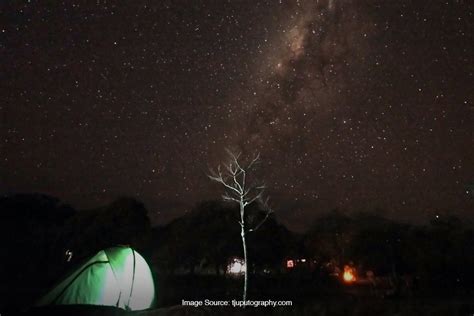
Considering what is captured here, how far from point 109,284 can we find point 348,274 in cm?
2868

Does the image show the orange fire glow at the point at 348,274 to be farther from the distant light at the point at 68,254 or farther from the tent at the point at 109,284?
the tent at the point at 109,284

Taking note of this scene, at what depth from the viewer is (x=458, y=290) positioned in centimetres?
2988

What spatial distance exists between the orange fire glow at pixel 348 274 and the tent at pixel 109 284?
2587 cm

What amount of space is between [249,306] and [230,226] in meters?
22.1

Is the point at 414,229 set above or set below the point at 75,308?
above

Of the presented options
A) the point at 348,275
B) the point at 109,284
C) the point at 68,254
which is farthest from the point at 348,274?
the point at 109,284

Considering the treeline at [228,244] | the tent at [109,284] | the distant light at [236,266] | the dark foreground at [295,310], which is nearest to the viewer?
the dark foreground at [295,310]

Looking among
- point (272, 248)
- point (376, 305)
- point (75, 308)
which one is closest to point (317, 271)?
point (272, 248)

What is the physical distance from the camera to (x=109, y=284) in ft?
51.1

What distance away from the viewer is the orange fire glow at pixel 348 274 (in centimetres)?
3923

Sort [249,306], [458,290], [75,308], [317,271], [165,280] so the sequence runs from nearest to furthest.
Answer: [75,308], [249,306], [458,290], [165,280], [317,271]

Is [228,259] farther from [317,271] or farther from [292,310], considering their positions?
[292,310]

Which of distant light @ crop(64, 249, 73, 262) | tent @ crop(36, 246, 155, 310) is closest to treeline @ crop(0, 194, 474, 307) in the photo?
distant light @ crop(64, 249, 73, 262)

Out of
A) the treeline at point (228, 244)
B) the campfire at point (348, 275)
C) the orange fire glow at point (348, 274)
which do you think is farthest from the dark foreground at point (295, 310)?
the orange fire glow at point (348, 274)
